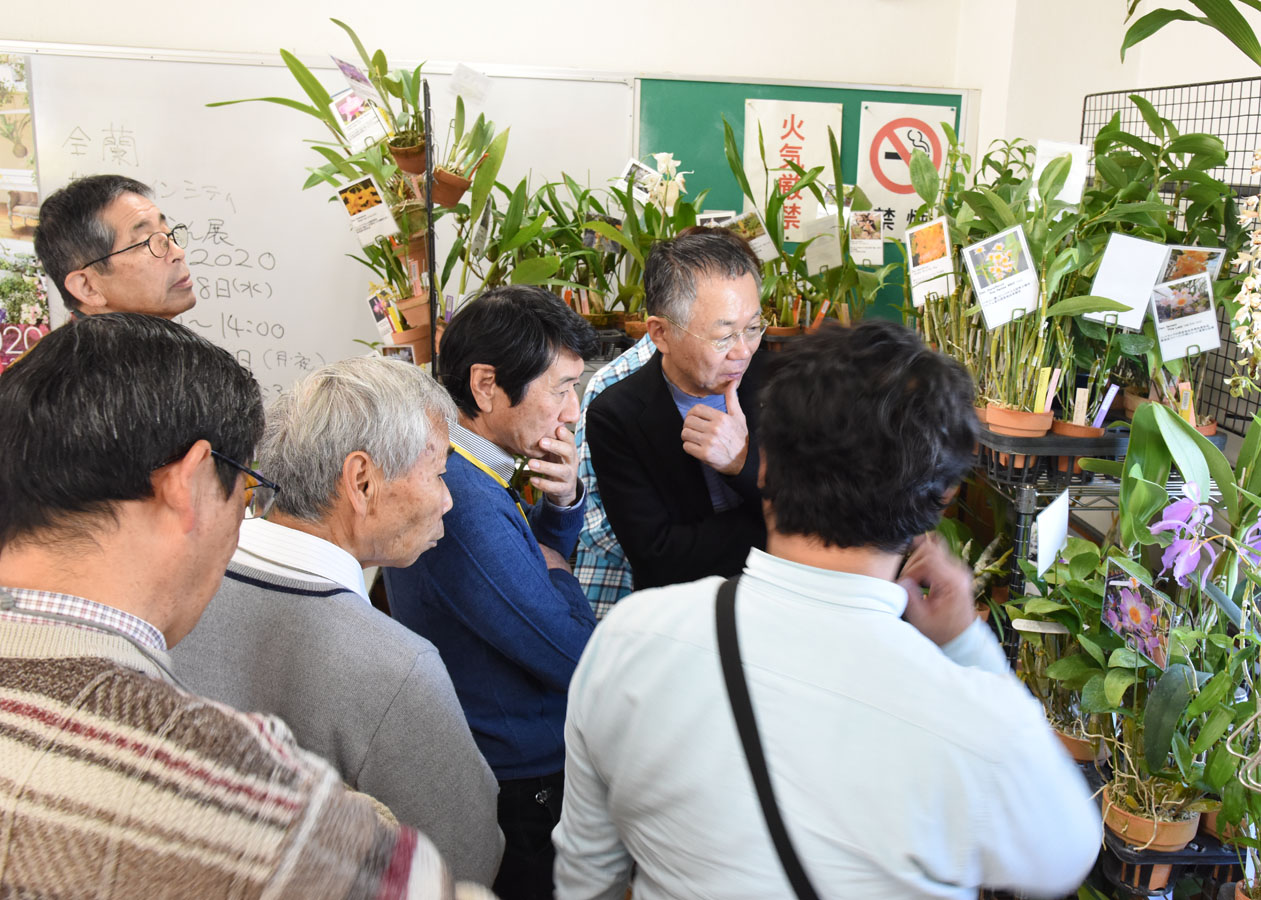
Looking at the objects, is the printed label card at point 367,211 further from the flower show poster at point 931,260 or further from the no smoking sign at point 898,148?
the no smoking sign at point 898,148

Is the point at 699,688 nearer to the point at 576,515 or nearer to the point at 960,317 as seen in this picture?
the point at 576,515

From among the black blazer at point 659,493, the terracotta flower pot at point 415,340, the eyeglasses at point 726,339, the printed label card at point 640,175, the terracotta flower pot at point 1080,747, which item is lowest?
the terracotta flower pot at point 1080,747

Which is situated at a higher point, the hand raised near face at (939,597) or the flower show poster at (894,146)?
the flower show poster at (894,146)

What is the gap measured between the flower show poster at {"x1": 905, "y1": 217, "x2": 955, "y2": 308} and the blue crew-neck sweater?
3.99 ft

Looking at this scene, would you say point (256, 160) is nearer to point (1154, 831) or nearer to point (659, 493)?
point (659, 493)

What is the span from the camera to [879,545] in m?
0.86

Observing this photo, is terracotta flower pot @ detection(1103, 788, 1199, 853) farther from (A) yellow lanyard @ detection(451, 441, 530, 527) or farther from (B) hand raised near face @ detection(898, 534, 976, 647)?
(A) yellow lanyard @ detection(451, 441, 530, 527)

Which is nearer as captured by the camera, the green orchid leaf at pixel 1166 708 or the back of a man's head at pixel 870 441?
the back of a man's head at pixel 870 441

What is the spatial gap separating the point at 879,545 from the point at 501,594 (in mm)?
678

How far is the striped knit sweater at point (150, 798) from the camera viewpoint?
1.82ft

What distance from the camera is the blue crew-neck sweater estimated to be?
54.2 inches

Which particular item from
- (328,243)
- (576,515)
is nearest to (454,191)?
(328,243)

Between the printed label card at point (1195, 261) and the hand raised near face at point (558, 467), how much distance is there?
1308mm

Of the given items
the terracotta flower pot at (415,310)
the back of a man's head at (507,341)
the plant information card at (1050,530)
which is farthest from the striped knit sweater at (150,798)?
the terracotta flower pot at (415,310)
